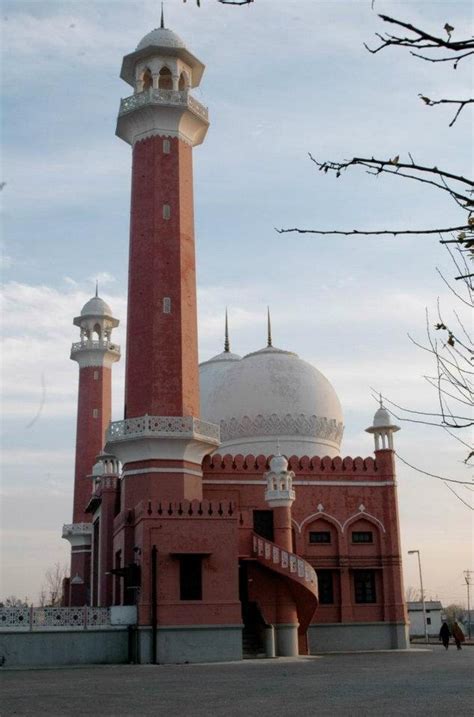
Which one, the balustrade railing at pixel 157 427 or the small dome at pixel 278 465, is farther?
the small dome at pixel 278 465

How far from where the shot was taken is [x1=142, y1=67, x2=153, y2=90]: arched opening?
31.5 metres

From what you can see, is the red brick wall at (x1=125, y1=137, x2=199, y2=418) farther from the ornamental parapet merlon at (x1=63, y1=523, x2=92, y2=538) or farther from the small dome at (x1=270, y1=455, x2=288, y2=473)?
the ornamental parapet merlon at (x1=63, y1=523, x2=92, y2=538)

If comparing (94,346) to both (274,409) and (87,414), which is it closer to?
(87,414)

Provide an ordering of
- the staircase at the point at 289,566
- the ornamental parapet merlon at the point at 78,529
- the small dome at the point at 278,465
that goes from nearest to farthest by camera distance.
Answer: the staircase at the point at 289,566
the small dome at the point at 278,465
the ornamental parapet merlon at the point at 78,529

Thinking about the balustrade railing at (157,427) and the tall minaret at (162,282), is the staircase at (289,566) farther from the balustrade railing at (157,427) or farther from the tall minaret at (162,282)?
the balustrade railing at (157,427)

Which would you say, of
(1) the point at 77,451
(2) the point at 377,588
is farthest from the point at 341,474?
(1) the point at 77,451

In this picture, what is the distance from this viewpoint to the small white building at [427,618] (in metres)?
65.1

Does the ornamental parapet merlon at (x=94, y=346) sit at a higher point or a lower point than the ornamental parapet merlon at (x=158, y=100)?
lower

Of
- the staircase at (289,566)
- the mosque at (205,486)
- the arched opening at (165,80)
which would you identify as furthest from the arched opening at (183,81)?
the staircase at (289,566)

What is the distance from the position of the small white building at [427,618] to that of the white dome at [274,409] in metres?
32.7

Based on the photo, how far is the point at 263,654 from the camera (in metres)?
27.0

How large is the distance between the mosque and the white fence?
2.15 feet

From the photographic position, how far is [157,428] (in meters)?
27.6

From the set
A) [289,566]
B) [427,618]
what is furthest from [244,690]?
[427,618]
